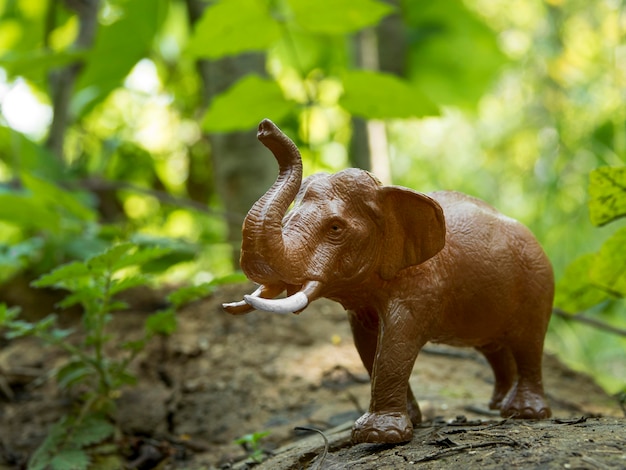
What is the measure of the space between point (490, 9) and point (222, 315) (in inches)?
197

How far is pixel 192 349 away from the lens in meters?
2.69

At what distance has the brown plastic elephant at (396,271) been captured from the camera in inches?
55.5

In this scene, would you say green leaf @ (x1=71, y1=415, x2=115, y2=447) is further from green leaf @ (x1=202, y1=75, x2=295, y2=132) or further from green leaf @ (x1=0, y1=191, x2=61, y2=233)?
green leaf @ (x1=202, y1=75, x2=295, y2=132)

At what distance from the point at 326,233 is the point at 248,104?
114cm

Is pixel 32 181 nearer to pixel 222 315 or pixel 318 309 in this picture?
pixel 222 315

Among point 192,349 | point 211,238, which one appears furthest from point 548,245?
point 192,349

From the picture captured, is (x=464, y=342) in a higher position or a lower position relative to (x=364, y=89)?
lower

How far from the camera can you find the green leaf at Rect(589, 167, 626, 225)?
5.84 ft

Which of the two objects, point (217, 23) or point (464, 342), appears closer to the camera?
point (464, 342)

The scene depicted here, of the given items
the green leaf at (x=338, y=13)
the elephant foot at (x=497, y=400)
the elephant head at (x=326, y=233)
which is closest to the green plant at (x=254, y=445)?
the elephant head at (x=326, y=233)

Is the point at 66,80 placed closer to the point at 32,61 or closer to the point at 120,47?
the point at 120,47

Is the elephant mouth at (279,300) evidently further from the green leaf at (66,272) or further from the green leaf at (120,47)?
the green leaf at (120,47)

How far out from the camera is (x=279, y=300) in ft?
4.34

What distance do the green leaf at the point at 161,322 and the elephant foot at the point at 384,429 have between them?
0.85m
